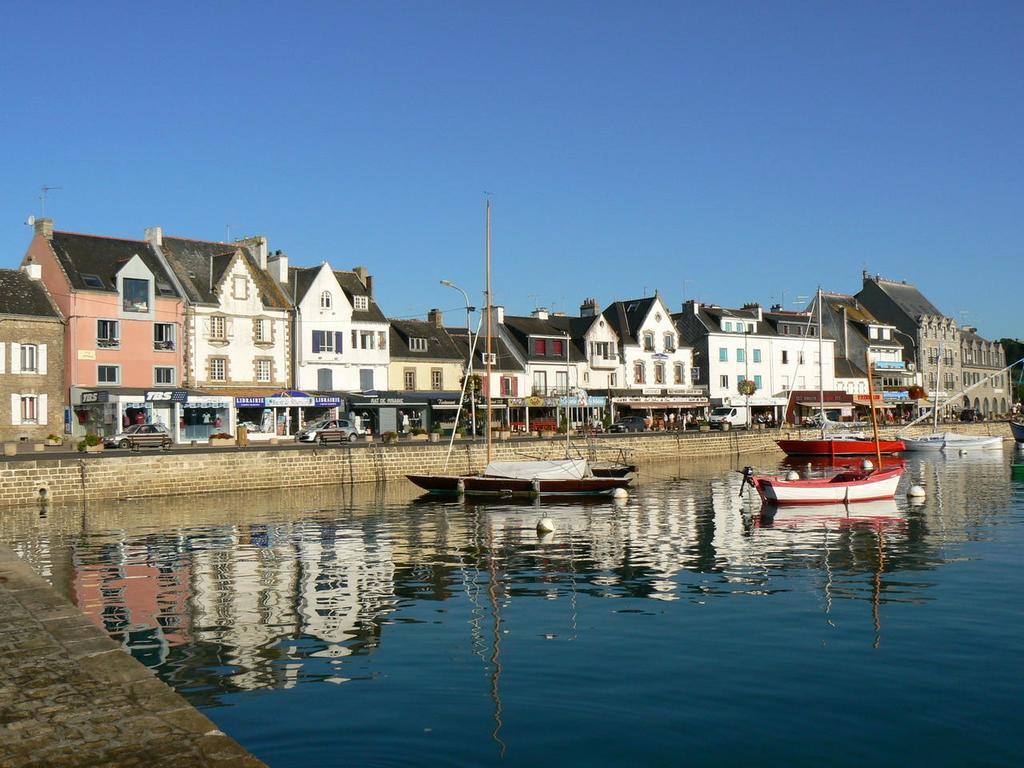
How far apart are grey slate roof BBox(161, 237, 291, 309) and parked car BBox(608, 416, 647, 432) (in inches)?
1104

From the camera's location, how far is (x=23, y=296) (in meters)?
58.3

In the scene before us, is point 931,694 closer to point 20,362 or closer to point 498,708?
point 498,708

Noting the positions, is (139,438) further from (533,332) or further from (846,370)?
(846,370)

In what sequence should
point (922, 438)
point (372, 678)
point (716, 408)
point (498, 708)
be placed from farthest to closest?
point (716, 408) → point (922, 438) → point (372, 678) → point (498, 708)

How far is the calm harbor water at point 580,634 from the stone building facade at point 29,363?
25.2 m

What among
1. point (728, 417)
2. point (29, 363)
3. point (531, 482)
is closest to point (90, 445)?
point (29, 363)

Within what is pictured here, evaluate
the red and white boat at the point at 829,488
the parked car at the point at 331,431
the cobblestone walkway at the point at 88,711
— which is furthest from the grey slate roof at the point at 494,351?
the cobblestone walkway at the point at 88,711

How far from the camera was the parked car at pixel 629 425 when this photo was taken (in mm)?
80438

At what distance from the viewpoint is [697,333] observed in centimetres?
9700

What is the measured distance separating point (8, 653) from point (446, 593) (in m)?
10.5

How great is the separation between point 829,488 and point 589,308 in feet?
180

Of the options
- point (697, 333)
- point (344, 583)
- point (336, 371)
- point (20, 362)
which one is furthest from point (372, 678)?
point (697, 333)

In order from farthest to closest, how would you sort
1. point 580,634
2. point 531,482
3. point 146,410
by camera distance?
1. point 146,410
2. point 531,482
3. point 580,634

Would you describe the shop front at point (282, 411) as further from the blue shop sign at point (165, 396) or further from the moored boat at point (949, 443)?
the moored boat at point (949, 443)
